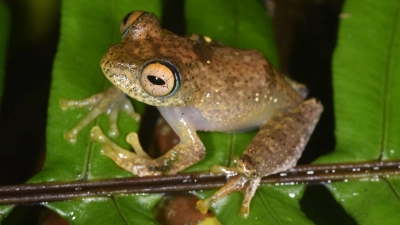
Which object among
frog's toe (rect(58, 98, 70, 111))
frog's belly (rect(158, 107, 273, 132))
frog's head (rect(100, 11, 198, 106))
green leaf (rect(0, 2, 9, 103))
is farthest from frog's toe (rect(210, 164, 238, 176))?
green leaf (rect(0, 2, 9, 103))

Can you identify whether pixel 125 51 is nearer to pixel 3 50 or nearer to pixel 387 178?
pixel 3 50

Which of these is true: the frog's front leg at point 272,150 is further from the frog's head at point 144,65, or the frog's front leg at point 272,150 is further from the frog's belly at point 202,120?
the frog's head at point 144,65

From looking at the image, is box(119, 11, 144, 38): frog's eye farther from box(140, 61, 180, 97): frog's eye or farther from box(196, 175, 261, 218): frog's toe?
box(196, 175, 261, 218): frog's toe

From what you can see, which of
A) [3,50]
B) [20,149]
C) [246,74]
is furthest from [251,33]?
[20,149]

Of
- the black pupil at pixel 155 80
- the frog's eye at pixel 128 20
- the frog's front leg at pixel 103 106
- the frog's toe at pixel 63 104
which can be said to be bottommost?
the frog's front leg at pixel 103 106

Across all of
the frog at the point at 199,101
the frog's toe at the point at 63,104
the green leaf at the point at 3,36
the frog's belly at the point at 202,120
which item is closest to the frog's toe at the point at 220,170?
the frog at the point at 199,101

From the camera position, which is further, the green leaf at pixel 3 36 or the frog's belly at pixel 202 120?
the frog's belly at pixel 202 120

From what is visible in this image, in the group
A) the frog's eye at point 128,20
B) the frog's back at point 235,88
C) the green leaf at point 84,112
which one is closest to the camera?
the green leaf at point 84,112

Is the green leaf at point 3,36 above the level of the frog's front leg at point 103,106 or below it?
above
